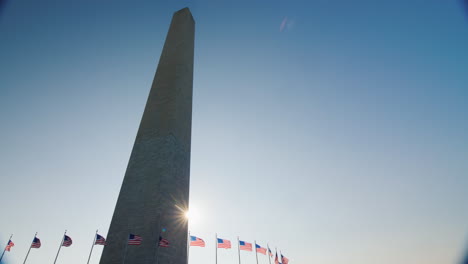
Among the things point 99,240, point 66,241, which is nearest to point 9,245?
point 66,241

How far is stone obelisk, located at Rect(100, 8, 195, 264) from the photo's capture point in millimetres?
15758

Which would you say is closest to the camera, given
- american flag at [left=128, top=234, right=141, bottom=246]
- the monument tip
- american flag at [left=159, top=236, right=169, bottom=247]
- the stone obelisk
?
american flag at [left=128, top=234, right=141, bottom=246]

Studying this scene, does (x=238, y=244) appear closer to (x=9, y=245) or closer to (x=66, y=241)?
(x=66, y=241)

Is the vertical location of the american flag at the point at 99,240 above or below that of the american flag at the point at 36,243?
below

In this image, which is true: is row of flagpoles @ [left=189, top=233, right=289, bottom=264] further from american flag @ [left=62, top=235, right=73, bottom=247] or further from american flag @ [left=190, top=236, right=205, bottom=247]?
american flag @ [left=62, top=235, right=73, bottom=247]

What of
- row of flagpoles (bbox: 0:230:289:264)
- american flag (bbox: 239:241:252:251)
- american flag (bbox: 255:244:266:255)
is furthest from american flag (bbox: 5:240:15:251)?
american flag (bbox: 255:244:266:255)

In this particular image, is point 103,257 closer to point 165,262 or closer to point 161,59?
point 165,262

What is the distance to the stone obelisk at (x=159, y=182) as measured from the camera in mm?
15758

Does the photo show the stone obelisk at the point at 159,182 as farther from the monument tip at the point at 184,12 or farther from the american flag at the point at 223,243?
the monument tip at the point at 184,12

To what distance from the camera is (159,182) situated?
16969 mm

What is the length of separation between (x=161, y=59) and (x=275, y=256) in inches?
995

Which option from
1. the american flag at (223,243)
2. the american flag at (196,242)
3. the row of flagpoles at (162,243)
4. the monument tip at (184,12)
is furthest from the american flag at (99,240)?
the monument tip at (184,12)

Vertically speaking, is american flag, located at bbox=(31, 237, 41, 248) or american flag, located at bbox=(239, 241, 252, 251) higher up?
american flag, located at bbox=(239, 241, 252, 251)

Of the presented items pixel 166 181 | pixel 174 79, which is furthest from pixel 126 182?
pixel 174 79
